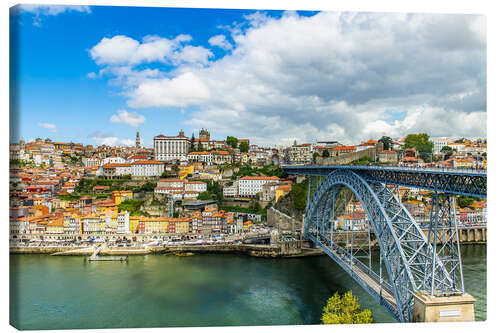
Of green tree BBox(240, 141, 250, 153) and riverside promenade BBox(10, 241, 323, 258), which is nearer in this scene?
riverside promenade BBox(10, 241, 323, 258)

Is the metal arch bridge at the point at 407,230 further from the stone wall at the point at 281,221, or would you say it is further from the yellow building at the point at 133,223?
the yellow building at the point at 133,223

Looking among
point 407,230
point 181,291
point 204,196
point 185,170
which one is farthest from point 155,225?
point 407,230

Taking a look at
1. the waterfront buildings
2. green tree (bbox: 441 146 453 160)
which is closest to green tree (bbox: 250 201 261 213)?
the waterfront buildings

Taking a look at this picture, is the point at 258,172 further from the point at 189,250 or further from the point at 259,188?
the point at 189,250

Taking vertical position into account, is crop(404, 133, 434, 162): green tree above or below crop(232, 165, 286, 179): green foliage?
above

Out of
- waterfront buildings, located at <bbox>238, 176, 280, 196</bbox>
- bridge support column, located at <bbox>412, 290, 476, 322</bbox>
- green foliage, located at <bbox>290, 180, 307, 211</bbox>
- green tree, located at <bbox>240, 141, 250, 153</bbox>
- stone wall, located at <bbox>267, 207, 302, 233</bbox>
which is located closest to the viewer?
bridge support column, located at <bbox>412, 290, 476, 322</bbox>

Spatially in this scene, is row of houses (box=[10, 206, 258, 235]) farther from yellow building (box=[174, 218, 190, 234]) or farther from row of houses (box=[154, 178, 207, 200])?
row of houses (box=[154, 178, 207, 200])

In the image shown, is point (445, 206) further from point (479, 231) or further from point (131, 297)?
point (479, 231)

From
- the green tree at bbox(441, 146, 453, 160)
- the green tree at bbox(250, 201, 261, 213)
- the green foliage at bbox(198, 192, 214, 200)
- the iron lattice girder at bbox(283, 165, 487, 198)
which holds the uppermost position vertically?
the green tree at bbox(441, 146, 453, 160)
